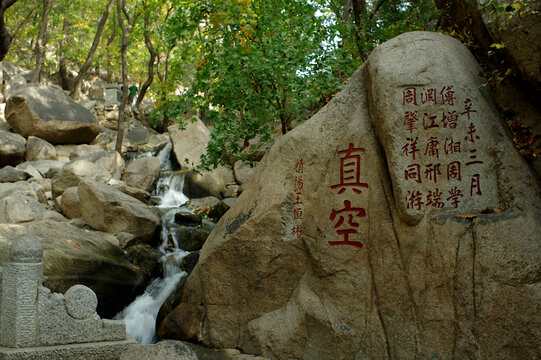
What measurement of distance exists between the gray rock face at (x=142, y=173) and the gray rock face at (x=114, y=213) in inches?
181

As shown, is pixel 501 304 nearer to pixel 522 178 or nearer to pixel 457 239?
pixel 457 239

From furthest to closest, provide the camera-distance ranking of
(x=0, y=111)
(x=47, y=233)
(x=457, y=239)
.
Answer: (x=0, y=111), (x=47, y=233), (x=457, y=239)

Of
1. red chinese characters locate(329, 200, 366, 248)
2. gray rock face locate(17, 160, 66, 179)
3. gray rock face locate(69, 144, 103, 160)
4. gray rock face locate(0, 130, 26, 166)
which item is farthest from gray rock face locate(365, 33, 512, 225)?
gray rock face locate(0, 130, 26, 166)

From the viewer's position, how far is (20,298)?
4977mm

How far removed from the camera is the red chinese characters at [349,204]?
20.6 ft

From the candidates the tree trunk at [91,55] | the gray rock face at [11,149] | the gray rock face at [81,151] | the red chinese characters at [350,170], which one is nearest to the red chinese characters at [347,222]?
the red chinese characters at [350,170]

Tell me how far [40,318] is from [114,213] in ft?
18.2

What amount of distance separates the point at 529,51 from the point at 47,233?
7.94 meters

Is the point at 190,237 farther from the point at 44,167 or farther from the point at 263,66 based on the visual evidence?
the point at 44,167

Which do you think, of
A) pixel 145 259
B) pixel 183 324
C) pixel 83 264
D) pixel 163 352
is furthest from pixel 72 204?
pixel 163 352

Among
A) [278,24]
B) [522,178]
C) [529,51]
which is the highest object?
[278,24]

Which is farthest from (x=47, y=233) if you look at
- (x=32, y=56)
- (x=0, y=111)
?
(x=32, y=56)

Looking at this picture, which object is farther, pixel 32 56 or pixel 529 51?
pixel 32 56

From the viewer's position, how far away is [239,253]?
705cm
